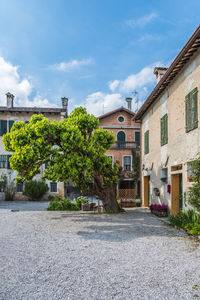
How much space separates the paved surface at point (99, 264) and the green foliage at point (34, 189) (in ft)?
44.2

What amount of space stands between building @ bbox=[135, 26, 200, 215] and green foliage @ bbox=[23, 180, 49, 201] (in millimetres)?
10673

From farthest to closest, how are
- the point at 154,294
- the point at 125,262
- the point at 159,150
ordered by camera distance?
the point at 159,150, the point at 125,262, the point at 154,294

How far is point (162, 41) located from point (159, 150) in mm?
6168

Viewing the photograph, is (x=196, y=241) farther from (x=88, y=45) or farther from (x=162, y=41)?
(x=88, y=45)

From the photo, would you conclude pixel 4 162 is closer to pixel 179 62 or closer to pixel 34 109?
pixel 34 109

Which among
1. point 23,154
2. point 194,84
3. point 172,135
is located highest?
point 194,84

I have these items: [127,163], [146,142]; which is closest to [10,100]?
[127,163]

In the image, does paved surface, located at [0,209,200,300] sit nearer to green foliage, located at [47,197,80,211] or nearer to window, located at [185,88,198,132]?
window, located at [185,88,198,132]

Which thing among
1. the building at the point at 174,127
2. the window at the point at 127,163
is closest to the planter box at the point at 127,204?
the building at the point at 174,127

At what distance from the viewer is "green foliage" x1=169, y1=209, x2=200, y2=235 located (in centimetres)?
746

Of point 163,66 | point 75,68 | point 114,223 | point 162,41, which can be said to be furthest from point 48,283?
point 163,66

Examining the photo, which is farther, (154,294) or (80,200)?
(80,200)

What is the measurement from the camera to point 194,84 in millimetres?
8742

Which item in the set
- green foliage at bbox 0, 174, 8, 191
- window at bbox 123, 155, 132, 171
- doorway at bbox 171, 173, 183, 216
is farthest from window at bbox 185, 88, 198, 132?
green foliage at bbox 0, 174, 8, 191
